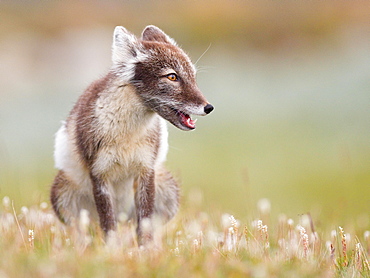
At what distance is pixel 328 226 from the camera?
9.44 m

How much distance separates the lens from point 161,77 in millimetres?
7535

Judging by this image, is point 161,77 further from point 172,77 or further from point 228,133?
point 228,133

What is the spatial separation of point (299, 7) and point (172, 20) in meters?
6.17

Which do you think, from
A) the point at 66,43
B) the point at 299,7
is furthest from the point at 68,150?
the point at 299,7

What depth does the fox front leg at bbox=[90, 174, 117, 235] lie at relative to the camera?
773 centimetres

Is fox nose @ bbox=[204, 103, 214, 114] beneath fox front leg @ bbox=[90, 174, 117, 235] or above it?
above

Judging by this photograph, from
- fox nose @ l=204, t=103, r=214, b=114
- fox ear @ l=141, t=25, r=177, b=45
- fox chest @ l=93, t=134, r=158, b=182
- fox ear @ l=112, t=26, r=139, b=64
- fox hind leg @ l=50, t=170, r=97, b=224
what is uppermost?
fox ear @ l=141, t=25, r=177, b=45

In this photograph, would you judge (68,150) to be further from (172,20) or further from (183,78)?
(172,20)

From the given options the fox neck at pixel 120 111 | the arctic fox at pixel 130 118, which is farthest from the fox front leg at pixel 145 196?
the fox neck at pixel 120 111

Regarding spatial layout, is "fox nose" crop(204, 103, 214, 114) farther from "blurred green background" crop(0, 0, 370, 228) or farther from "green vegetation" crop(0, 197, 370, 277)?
"blurred green background" crop(0, 0, 370, 228)

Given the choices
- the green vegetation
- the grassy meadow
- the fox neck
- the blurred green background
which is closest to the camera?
the green vegetation

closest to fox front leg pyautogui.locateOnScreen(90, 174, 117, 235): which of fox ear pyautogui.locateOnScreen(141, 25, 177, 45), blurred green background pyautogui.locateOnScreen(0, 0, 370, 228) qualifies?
fox ear pyautogui.locateOnScreen(141, 25, 177, 45)

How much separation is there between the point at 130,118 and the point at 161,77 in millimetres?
610

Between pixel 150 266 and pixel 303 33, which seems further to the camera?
pixel 303 33
